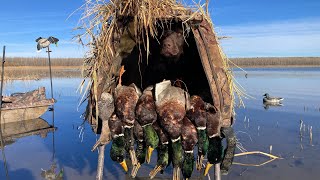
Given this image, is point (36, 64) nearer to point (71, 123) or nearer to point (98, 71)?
Answer: point (71, 123)

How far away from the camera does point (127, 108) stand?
4.95 meters

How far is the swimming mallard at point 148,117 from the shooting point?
16.0 ft

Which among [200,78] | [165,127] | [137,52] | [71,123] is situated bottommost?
[71,123]

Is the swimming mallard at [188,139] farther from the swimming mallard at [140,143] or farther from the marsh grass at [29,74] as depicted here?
the marsh grass at [29,74]

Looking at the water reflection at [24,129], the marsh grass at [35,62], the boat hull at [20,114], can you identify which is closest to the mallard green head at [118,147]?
the water reflection at [24,129]

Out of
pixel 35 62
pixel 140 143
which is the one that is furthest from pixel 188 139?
pixel 35 62

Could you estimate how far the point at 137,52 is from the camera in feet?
21.1

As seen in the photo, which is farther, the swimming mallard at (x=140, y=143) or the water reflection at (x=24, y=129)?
the water reflection at (x=24, y=129)

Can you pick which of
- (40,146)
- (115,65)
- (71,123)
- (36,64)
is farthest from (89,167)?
(36,64)

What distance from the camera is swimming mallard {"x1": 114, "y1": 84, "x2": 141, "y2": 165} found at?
4.93 metres

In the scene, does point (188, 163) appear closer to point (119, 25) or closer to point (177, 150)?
point (177, 150)

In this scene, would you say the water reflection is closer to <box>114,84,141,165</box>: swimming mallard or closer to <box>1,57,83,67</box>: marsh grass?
<box>114,84,141,165</box>: swimming mallard

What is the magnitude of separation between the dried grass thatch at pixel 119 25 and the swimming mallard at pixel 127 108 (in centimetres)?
25

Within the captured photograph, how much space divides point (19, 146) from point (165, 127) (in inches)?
327
